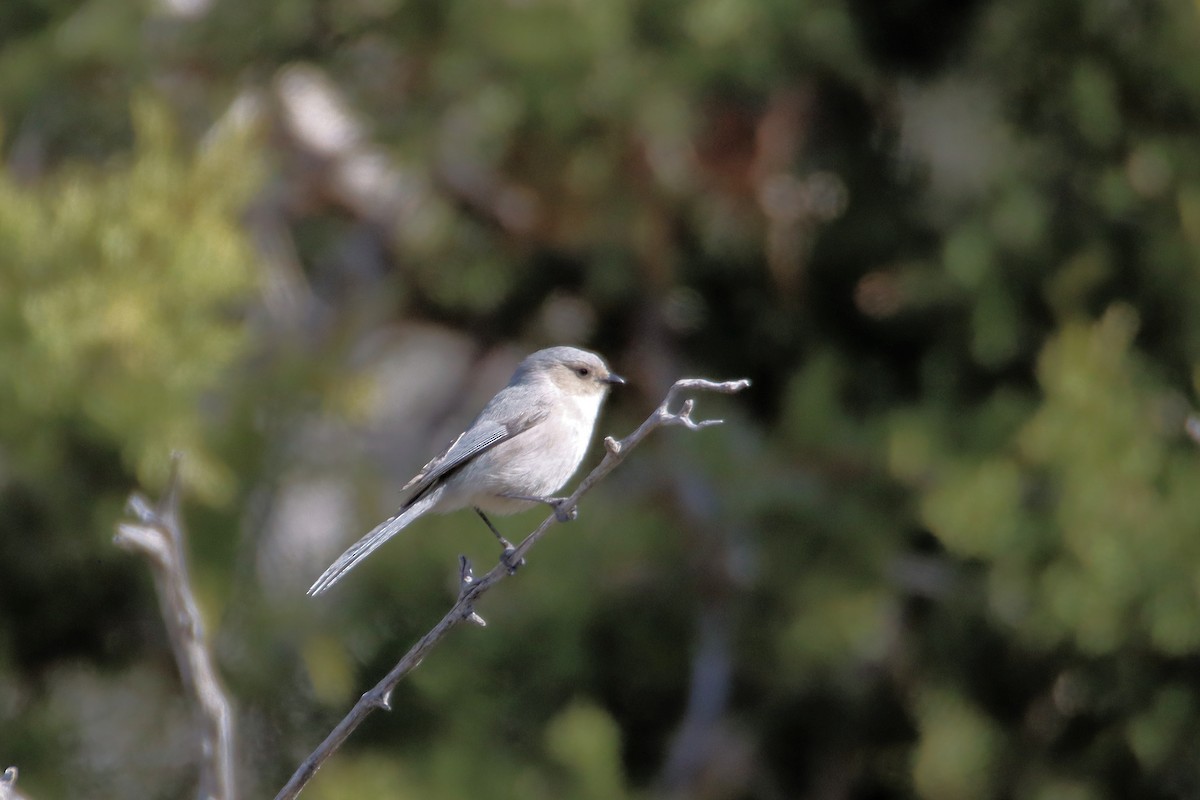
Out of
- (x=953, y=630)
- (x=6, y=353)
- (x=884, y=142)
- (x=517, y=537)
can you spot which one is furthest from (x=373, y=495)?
(x=884, y=142)

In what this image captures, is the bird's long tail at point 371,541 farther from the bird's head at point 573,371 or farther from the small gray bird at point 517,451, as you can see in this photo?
the bird's head at point 573,371

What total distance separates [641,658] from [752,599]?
0.48m

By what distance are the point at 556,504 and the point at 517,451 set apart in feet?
1.49

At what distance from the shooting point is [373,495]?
445 centimetres

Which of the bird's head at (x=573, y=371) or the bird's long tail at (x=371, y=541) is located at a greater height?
the bird's long tail at (x=371, y=541)

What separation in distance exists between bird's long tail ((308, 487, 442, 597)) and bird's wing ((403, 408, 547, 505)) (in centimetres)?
3

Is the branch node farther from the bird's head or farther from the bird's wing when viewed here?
the bird's head

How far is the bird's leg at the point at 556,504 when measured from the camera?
229 cm

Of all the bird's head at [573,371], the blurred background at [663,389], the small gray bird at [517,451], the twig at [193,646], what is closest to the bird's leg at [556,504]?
the small gray bird at [517,451]

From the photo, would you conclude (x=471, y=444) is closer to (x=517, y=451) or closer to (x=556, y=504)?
(x=517, y=451)

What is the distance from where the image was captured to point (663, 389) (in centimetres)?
493

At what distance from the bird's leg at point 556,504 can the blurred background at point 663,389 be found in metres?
1.16

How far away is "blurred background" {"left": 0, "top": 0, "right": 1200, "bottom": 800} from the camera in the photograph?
3977 mm

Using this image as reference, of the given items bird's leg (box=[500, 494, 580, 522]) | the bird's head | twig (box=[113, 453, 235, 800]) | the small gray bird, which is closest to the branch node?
bird's leg (box=[500, 494, 580, 522])
